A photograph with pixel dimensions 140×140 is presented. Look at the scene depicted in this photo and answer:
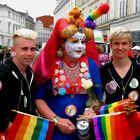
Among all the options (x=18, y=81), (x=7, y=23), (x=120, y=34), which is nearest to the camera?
(x=18, y=81)

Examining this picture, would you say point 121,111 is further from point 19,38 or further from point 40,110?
point 19,38

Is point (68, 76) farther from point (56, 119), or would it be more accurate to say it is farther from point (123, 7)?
point (123, 7)

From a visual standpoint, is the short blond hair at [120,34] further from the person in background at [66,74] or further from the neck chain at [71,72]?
the neck chain at [71,72]

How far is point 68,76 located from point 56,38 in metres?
0.36

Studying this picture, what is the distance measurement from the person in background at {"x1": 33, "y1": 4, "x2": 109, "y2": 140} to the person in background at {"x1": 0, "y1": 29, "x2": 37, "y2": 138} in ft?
0.49

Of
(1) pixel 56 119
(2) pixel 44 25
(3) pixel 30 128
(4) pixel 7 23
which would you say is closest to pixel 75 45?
(1) pixel 56 119

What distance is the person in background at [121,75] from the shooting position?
312cm

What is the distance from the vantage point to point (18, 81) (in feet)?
8.77

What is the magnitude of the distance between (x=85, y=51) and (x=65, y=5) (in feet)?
224

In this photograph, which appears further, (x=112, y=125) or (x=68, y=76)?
(x=68, y=76)

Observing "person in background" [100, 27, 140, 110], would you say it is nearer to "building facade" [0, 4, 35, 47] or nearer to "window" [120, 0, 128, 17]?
"window" [120, 0, 128, 17]

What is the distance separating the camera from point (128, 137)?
110 inches

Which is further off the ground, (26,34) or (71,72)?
(26,34)

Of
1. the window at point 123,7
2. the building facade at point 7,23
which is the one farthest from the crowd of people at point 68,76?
the building facade at point 7,23
